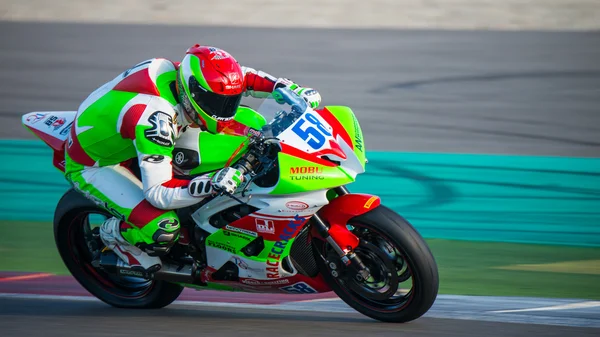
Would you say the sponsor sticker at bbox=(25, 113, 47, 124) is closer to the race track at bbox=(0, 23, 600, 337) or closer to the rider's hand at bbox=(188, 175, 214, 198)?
the race track at bbox=(0, 23, 600, 337)

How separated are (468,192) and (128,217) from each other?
360 centimetres

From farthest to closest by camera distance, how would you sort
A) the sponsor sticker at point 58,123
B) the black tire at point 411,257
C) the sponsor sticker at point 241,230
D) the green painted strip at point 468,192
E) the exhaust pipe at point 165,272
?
1. the green painted strip at point 468,192
2. the sponsor sticker at point 58,123
3. the exhaust pipe at point 165,272
4. the sponsor sticker at point 241,230
5. the black tire at point 411,257

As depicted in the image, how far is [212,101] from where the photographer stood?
471 centimetres

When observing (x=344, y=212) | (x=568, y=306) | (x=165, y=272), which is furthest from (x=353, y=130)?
(x=568, y=306)

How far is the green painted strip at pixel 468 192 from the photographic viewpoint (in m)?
7.01

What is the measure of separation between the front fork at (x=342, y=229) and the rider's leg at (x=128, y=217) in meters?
0.83

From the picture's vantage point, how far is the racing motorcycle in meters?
4.62

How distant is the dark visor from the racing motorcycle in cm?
A: 20

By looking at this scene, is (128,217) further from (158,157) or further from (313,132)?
(313,132)

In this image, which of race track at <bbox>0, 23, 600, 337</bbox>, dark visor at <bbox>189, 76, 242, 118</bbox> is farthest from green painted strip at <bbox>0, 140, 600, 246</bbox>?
dark visor at <bbox>189, 76, 242, 118</bbox>

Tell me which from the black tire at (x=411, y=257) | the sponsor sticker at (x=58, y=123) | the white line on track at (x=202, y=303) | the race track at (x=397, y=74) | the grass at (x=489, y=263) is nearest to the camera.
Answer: the black tire at (x=411, y=257)

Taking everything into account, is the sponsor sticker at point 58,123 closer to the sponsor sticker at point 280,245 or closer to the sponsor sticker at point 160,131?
the sponsor sticker at point 160,131

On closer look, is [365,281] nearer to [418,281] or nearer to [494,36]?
[418,281]

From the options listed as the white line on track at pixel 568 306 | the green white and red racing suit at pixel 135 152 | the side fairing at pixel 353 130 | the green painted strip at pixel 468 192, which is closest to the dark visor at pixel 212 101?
the green white and red racing suit at pixel 135 152
